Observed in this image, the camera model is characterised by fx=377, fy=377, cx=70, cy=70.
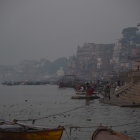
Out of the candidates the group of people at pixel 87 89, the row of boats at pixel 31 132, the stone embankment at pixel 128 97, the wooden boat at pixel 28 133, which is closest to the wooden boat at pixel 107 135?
the row of boats at pixel 31 132

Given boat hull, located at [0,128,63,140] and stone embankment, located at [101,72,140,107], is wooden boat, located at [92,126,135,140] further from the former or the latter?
stone embankment, located at [101,72,140,107]

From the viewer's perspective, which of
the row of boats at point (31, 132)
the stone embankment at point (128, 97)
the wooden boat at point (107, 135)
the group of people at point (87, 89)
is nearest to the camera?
the wooden boat at point (107, 135)

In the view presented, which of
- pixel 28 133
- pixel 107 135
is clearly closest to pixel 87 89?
pixel 28 133

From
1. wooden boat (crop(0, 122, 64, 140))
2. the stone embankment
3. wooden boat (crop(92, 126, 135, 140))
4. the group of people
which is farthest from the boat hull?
the group of people

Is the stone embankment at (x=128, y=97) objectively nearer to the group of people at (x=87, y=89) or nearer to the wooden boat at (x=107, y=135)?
the group of people at (x=87, y=89)

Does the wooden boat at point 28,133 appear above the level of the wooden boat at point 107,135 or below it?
below

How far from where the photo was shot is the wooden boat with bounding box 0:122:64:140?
18505mm

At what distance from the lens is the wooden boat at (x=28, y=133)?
18.5 metres

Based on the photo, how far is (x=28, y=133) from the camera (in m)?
18.7

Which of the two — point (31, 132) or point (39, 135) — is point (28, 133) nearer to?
point (31, 132)

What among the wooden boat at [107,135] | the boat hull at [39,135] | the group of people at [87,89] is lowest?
the boat hull at [39,135]

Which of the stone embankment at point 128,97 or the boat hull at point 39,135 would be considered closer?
the boat hull at point 39,135

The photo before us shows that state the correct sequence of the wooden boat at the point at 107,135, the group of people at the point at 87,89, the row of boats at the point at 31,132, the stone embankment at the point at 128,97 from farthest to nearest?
the group of people at the point at 87,89 < the stone embankment at the point at 128,97 < the row of boats at the point at 31,132 < the wooden boat at the point at 107,135

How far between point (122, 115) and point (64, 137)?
362 inches
